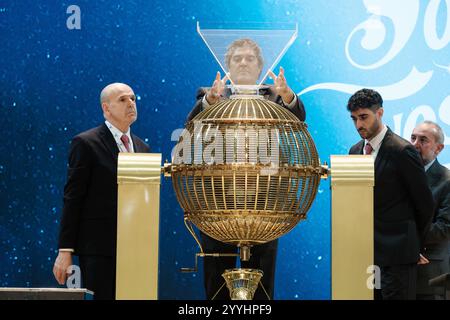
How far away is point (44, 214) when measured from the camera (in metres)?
5.61

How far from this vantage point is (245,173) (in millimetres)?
3137

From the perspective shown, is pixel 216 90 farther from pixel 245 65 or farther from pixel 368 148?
pixel 368 148

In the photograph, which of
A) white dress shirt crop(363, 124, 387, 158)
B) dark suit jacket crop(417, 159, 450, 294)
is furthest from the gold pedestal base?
dark suit jacket crop(417, 159, 450, 294)

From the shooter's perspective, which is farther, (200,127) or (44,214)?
(44,214)

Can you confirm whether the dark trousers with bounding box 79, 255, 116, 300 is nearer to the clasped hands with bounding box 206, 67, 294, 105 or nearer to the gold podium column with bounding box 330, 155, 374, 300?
the clasped hands with bounding box 206, 67, 294, 105

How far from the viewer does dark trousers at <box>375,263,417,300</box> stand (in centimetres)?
407

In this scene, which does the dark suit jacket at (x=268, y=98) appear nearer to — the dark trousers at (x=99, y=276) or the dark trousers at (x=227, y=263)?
the dark trousers at (x=227, y=263)

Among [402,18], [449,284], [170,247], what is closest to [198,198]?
[449,284]

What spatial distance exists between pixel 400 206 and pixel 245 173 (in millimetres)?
1188

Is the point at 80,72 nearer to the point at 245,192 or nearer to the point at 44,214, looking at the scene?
the point at 44,214

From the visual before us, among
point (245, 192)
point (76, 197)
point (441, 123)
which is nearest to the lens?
point (245, 192)

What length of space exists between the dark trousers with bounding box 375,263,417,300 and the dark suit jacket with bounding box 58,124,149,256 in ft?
3.68

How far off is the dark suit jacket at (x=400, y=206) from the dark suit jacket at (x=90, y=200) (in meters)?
1.10

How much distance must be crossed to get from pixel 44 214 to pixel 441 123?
2.21 meters
